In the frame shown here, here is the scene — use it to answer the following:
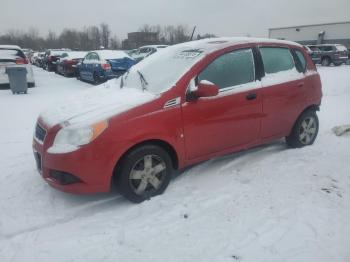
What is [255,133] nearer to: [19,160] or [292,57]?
[292,57]

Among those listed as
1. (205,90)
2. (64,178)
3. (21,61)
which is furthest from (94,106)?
(21,61)

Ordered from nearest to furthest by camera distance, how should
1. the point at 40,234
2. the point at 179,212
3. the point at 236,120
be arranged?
1. the point at 40,234
2. the point at 179,212
3. the point at 236,120

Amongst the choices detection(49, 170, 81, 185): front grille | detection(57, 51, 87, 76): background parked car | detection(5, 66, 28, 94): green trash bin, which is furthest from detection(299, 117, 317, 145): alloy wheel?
detection(57, 51, 87, 76): background parked car

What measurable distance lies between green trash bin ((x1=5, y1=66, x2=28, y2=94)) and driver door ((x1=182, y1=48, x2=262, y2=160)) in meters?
9.62

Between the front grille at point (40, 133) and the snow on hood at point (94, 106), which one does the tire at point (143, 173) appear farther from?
the front grille at point (40, 133)

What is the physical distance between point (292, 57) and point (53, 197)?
3908 millimetres

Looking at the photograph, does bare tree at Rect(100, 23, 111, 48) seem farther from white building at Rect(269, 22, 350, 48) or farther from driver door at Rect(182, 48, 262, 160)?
driver door at Rect(182, 48, 262, 160)

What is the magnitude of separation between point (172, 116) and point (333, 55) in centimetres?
2444

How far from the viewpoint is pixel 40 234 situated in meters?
3.14

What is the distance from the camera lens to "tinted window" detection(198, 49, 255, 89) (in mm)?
4016

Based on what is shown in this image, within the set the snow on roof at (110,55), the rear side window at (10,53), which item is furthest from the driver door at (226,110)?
the rear side window at (10,53)

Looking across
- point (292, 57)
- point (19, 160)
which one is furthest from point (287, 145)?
point (19, 160)

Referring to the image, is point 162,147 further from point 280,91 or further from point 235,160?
point 280,91

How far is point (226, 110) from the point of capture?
404 cm
